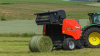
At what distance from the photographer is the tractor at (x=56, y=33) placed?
10587 millimetres

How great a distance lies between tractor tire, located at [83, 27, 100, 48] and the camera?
12988mm

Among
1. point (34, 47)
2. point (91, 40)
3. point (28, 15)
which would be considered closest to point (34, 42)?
point (34, 47)

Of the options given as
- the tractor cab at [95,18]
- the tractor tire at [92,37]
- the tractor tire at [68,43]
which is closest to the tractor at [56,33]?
the tractor tire at [68,43]

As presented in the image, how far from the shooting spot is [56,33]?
1264cm

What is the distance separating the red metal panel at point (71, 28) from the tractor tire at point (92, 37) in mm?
788

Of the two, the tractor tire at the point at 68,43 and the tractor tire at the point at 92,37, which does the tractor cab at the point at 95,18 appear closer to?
the tractor tire at the point at 92,37

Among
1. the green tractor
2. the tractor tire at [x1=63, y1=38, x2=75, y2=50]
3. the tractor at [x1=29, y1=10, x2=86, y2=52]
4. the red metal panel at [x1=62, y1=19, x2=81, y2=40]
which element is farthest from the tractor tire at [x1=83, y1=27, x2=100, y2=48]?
the tractor tire at [x1=63, y1=38, x2=75, y2=50]

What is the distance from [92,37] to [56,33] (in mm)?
2522

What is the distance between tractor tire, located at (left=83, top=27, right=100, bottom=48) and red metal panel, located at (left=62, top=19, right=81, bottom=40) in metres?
0.79

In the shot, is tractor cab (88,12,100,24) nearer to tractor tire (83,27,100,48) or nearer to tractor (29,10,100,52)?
tractor (29,10,100,52)

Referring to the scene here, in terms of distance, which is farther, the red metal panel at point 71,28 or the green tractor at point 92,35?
the green tractor at point 92,35

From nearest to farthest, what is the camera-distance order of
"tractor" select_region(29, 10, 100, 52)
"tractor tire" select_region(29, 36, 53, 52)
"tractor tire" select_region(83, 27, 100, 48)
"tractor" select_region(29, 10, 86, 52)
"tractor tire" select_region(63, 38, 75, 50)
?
"tractor tire" select_region(29, 36, 53, 52) → "tractor" select_region(29, 10, 86, 52) → "tractor" select_region(29, 10, 100, 52) → "tractor tire" select_region(63, 38, 75, 50) → "tractor tire" select_region(83, 27, 100, 48)

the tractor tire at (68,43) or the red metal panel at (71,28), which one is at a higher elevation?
the red metal panel at (71,28)

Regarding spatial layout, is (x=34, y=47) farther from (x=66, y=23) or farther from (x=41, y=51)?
(x=66, y=23)
